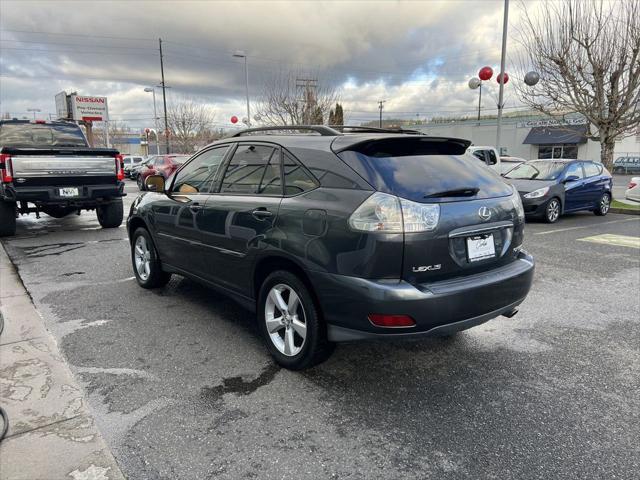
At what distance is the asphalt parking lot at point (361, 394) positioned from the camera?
2342 mm

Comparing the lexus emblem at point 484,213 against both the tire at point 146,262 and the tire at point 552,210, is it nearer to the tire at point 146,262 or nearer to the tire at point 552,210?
the tire at point 146,262

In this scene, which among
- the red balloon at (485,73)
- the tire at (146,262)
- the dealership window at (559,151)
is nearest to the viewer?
the tire at (146,262)

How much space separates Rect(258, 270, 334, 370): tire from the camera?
9.84 feet

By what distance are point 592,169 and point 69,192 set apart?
40.2ft

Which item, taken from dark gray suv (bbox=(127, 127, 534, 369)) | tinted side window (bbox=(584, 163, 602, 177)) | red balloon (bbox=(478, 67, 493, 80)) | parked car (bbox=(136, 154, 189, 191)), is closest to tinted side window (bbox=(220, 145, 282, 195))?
dark gray suv (bbox=(127, 127, 534, 369))

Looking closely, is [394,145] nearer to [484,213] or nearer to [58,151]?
[484,213]

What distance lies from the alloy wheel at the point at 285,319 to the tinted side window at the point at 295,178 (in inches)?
26.4

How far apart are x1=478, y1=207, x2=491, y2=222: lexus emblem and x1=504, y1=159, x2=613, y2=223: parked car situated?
8251mm

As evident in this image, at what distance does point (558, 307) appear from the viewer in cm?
468

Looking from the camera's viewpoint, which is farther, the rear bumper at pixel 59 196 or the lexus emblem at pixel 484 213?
the rear bumper at pixel 59 196

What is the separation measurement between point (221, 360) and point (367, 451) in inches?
57.6

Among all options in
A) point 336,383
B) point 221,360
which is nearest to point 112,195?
point 221,360

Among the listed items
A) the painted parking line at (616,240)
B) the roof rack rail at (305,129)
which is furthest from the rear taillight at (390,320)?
the painted parking line at (616,240)

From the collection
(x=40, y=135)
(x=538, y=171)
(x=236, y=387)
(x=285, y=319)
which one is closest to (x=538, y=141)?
(x=538, y=171)
